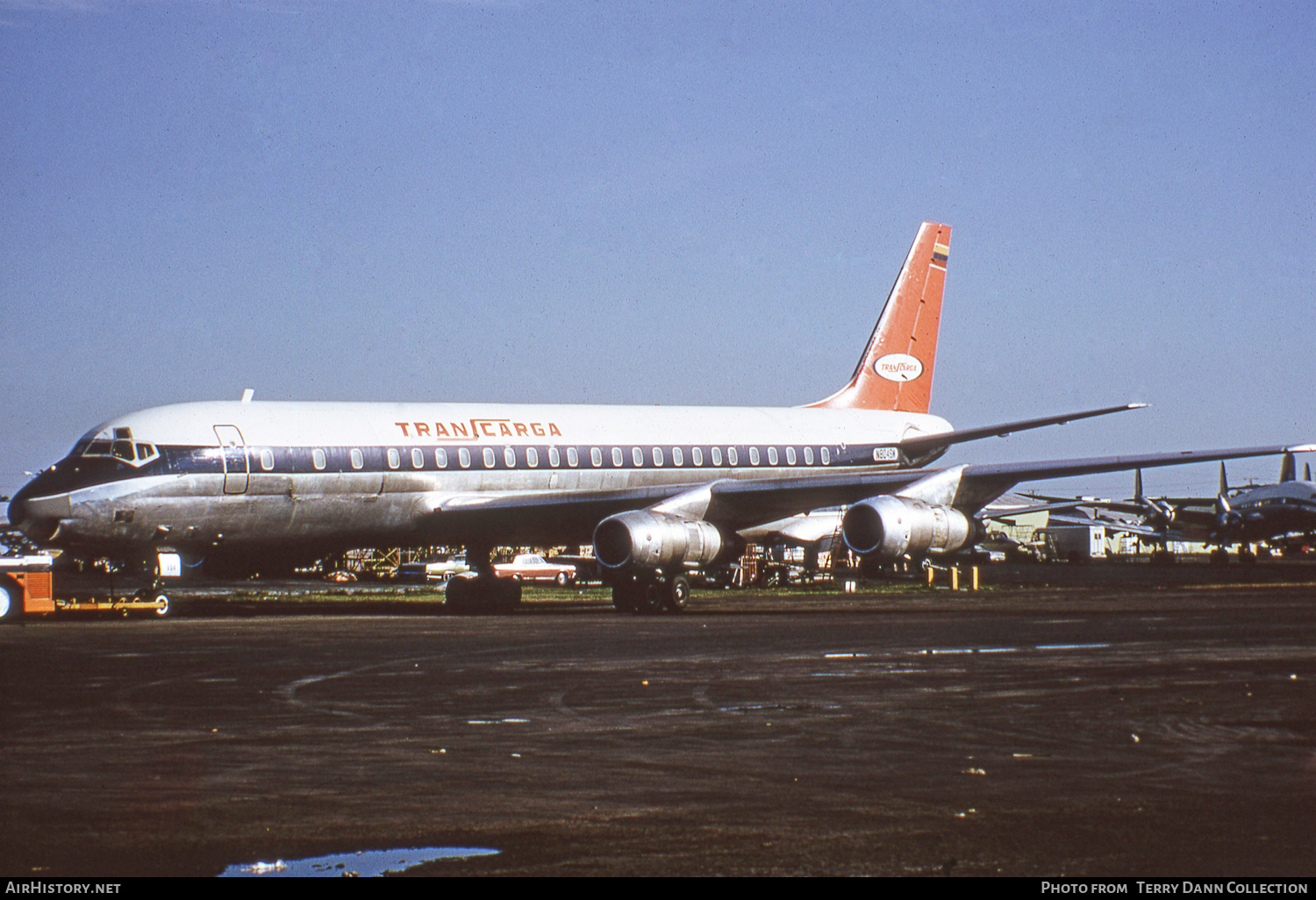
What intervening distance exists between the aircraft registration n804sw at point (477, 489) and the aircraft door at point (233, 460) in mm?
32

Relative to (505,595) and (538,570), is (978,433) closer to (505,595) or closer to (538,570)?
(505,595)

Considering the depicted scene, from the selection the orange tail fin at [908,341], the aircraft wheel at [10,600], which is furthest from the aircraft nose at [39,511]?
the orange tail fin at [908,341]

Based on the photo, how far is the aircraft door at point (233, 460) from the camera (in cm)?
2578

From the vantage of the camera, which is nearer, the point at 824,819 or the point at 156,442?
the point at 824,819

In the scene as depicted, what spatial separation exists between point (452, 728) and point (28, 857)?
451cm

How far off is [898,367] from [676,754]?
30741 millimetres

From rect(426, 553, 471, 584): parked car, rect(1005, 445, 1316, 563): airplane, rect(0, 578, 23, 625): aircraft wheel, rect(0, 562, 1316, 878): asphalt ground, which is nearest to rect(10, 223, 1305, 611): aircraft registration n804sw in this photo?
rect(0, 578, 23, 625): aircraft wheel

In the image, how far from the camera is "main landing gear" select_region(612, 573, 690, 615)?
2800cm

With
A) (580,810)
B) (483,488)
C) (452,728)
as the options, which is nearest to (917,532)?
(483,488)

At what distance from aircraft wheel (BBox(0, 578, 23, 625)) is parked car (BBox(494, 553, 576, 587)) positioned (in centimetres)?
2903

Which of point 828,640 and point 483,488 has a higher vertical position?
point 483,488

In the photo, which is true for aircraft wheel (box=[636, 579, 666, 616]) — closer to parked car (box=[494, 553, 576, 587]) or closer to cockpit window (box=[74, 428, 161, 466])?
cockpit window (box=[74, 428, 161, 466])

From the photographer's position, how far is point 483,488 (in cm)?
2916
